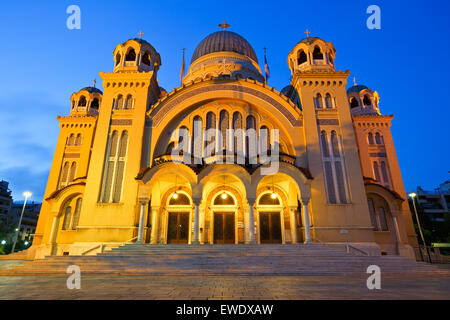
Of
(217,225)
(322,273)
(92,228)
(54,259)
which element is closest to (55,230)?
(92,228)

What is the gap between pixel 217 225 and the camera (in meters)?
17.9

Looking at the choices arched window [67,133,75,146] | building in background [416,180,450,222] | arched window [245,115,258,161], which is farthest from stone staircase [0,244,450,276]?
building in background [416,180,450,222]

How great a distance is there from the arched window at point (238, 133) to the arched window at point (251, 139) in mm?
459

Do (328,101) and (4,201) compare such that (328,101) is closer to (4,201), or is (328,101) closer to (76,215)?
(76,215)

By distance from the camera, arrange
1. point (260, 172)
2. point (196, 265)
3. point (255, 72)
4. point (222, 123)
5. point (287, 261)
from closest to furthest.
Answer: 1. point (196, 265)
2. point (287, 261)
3. point (260, 172)
4. point (222, 123)
5. point (255, 72)

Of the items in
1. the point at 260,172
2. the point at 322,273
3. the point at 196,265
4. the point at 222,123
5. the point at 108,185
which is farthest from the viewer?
the point at 222,123

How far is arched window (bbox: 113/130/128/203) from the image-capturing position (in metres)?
17.0

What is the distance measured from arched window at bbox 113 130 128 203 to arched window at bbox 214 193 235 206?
268 inches

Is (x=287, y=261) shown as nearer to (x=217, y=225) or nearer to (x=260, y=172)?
(x=260, y=172)

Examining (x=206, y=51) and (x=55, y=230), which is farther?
(x=206, y=51)

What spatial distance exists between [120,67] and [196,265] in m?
17.2

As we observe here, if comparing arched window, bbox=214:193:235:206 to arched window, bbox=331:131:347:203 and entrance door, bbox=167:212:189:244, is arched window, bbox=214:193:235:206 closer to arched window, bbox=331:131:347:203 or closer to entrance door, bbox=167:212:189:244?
entrance door, bbox=167:212:189:244

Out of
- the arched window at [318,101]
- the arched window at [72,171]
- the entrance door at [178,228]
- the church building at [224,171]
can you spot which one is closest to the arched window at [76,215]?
the church building at [224,171]

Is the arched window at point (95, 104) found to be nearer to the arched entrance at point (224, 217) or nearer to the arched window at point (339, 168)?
the arched entrance at point (224, 217)
